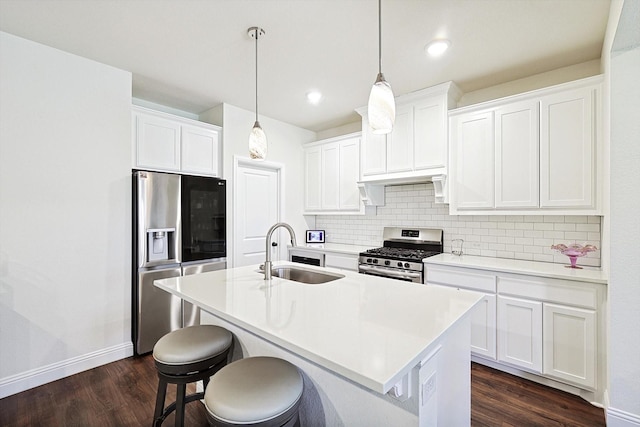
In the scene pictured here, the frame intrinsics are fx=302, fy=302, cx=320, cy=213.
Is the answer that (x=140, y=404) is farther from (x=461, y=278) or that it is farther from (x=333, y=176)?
(x=333, y=176)

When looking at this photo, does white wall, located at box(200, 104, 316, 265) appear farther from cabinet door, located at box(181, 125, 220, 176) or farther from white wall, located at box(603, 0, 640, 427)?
white wall, located at box(603, 0, 640, 427)

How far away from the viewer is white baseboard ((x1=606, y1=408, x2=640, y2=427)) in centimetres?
180

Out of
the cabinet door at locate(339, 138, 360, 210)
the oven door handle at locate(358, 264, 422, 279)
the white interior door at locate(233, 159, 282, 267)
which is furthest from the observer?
the cabinet door at locate(339, 138, 360, 210)

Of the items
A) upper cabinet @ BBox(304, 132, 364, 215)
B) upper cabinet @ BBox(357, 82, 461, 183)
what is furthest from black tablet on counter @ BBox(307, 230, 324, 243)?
upper cabinet @ BBox(357, 82, 461, 183)

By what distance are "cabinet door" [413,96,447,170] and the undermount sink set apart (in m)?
1.71

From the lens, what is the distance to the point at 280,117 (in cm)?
415

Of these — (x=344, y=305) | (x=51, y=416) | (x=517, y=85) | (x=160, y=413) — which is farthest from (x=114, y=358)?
(x=517, y=85)

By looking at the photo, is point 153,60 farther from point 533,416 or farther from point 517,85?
point 533,416

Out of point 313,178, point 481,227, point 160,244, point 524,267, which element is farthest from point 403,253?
point 160,244

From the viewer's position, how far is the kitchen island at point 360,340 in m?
0.96

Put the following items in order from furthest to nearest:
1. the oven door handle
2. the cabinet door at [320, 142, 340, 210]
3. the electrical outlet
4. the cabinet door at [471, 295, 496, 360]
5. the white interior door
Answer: the cabinet door at [320, 142, 340, 210] < the white interior door < the oven door handle < the cabinet door at [471, 295, 496, 360] < the electrical outlet

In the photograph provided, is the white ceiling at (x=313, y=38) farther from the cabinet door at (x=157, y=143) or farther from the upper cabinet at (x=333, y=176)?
the upper cabinet at (x=333, y=176)

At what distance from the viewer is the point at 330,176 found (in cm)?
425

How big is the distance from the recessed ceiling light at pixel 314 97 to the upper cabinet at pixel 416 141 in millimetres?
762
